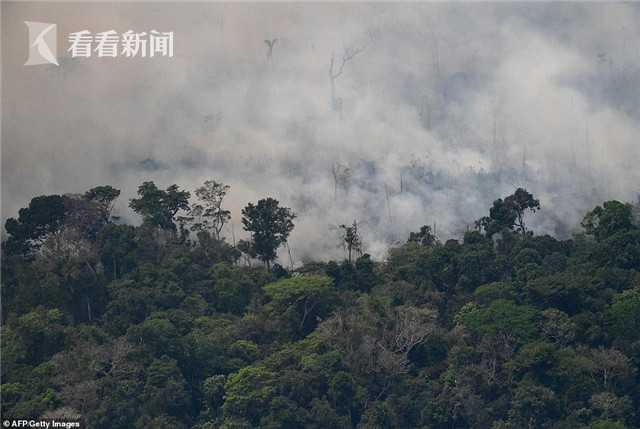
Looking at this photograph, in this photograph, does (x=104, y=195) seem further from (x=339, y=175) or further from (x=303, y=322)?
(x=339, y=175)

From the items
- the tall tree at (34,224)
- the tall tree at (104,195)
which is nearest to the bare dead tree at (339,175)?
the tall tree at (104,195)

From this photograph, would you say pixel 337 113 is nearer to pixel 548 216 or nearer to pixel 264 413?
pixel 548 216

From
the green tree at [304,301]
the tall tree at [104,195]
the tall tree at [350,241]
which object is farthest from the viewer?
the tall tree at [350,241]

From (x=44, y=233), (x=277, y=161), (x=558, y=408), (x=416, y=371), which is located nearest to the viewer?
(x=558, y=408)

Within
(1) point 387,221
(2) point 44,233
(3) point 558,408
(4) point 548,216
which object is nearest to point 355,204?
(1) point 387,221

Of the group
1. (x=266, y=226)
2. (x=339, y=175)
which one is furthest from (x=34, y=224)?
(x=339, y=175)

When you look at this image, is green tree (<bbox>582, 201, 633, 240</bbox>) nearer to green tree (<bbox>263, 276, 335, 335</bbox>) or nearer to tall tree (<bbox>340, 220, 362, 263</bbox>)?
tall tree (<bbox>340, 220, 362, 263</bbox>)

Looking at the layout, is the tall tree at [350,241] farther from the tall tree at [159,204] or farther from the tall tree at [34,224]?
the tall tree at [34,224]

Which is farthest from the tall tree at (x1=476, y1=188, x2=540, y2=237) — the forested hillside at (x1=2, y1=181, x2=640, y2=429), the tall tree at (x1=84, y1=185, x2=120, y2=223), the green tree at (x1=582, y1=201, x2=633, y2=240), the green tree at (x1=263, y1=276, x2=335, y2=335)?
the tall tree at (x1=84, y1=185, x2=120, y2=223)
